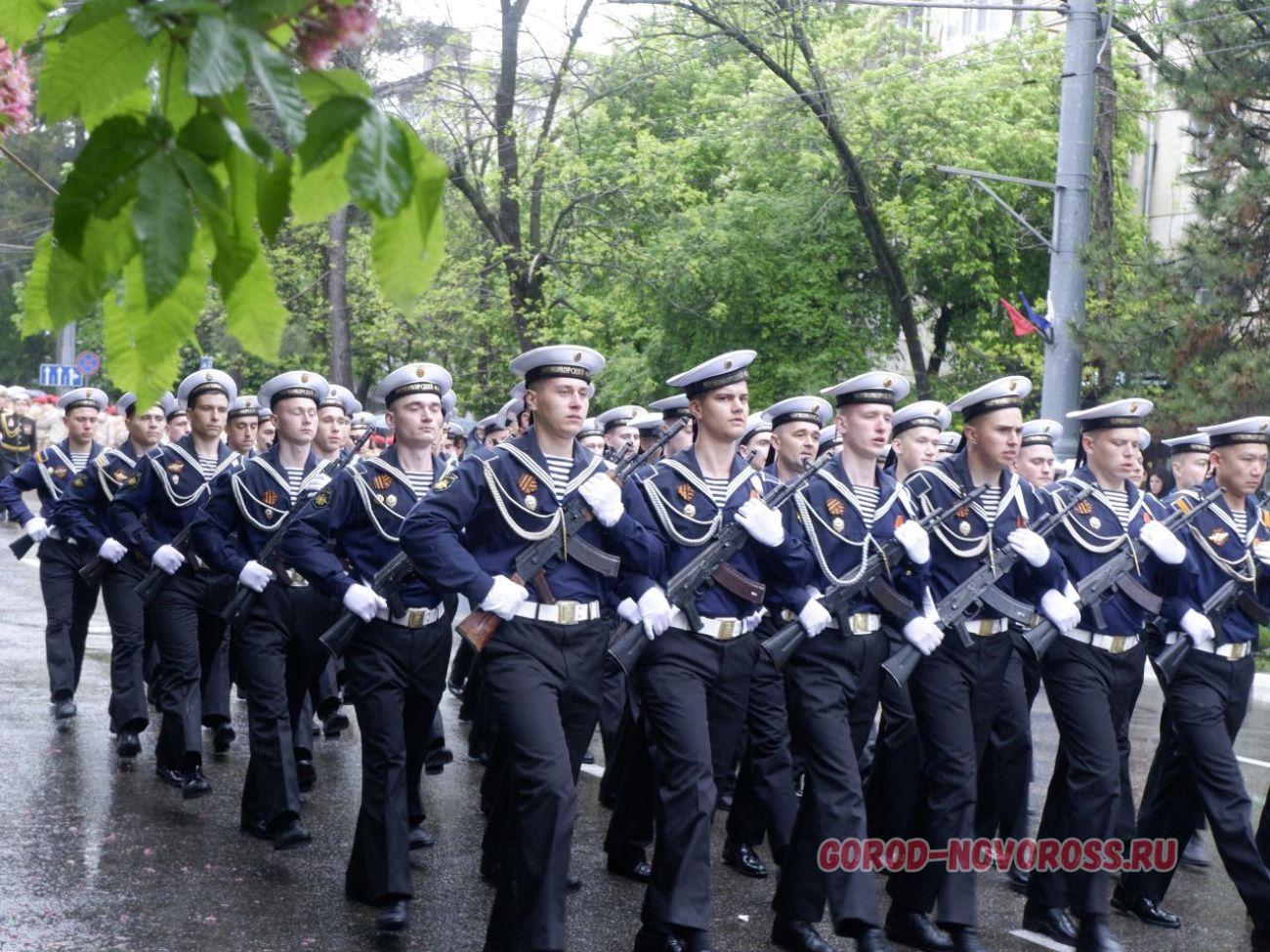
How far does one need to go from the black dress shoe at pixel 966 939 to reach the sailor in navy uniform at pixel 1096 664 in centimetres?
40

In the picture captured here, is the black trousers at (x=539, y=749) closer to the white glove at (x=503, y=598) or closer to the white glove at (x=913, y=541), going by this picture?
the white glove at (x=503, y=598)

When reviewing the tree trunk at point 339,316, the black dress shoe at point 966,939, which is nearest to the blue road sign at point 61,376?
the tree trunk at point 339,316

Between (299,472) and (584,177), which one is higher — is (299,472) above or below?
below

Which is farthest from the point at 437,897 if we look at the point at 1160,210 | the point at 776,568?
the point at 1160,210

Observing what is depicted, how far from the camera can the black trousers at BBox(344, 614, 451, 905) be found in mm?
6223

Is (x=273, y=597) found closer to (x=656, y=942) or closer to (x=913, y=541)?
(x=656, y=942)

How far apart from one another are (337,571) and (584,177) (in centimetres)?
1764

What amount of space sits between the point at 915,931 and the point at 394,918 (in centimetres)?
196

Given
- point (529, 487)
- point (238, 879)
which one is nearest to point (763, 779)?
point (529, 487)

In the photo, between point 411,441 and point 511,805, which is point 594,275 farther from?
point 511,805

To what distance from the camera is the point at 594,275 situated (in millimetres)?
24344

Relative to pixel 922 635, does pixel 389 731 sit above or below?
below

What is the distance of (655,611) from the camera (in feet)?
20.0

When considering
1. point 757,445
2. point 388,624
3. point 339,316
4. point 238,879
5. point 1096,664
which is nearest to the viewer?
point 388,624
